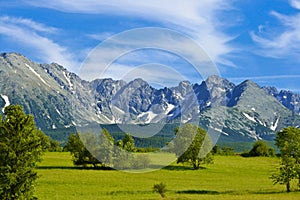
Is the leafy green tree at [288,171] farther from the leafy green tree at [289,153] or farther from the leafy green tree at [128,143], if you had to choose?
the leafy green tree at [128,143]

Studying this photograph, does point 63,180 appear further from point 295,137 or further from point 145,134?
point 145,134

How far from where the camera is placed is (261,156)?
511ft

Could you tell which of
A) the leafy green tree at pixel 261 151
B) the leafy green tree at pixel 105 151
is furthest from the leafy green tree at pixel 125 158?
the leafy green tree at pixel 261 151

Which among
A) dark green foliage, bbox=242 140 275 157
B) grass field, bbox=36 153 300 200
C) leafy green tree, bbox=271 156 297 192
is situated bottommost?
grass field, bbox=36 153 300 200

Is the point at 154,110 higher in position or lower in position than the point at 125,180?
higher

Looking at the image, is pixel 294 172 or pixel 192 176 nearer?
pixel 294 172

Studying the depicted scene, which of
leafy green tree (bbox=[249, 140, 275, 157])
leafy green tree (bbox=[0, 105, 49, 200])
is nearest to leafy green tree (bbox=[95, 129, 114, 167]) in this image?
leafy green tree (bbox=[0, 105, 49, 200])

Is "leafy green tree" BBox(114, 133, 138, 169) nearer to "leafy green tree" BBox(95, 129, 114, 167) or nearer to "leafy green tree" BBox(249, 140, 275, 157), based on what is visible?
"leafy green tree" BBox(95, 129, 114, 167)

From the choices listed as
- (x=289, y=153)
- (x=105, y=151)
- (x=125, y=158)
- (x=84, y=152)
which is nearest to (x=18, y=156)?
(x=289, y=153)

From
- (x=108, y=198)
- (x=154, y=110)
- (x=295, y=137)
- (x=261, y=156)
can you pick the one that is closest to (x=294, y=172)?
(x=295, y=137)

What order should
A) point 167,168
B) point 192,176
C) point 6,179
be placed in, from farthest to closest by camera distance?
point 167,168
point 192,176
point 6,179

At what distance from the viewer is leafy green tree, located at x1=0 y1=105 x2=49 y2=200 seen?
3644cm

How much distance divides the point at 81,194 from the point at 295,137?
98.2 ft

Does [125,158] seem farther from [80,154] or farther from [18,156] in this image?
[18,156]
